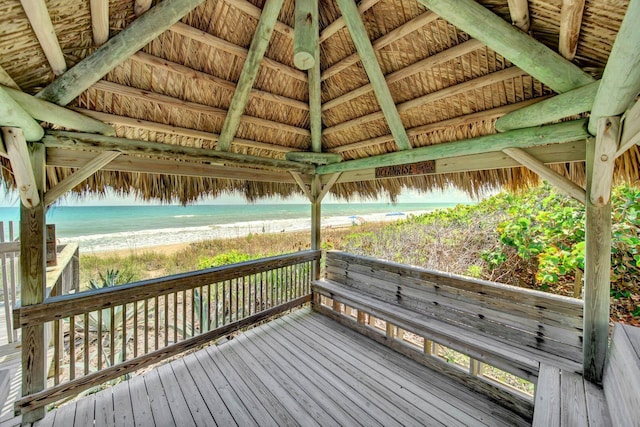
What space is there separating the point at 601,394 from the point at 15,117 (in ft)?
13.8

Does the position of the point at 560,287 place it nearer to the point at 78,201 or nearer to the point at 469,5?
the point at 469,5

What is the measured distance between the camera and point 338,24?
2471mm

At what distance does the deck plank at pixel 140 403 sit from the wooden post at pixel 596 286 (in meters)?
3.34

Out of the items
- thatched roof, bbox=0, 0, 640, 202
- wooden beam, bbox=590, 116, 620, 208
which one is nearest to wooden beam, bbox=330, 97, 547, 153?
thatched roof, bbox=0, 0, 640, 202

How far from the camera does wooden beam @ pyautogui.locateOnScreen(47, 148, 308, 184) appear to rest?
227cm

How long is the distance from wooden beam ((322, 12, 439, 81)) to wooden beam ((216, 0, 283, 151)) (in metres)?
0.89

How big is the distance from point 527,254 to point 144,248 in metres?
15.2

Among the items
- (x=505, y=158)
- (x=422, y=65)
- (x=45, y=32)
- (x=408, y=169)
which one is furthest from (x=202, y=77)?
(x=505, y=158)

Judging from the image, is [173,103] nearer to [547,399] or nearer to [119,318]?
[119,318]

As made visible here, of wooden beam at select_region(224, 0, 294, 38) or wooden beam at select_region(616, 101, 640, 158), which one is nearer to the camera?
wooden beam at select_region(616, 101, 640, 158)

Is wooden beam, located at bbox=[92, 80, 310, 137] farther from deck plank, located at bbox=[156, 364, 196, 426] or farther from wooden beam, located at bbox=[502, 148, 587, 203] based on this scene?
deck plank, located at bbox=[156, 364, 196, 426]

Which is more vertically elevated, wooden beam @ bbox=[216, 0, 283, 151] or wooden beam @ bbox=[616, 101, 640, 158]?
wooden beam @ bbox=[216, 0, 283, 151]

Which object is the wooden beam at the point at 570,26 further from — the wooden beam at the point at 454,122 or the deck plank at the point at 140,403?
the deck plank at the point at 140,403

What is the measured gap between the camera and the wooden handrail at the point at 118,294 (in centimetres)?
199
